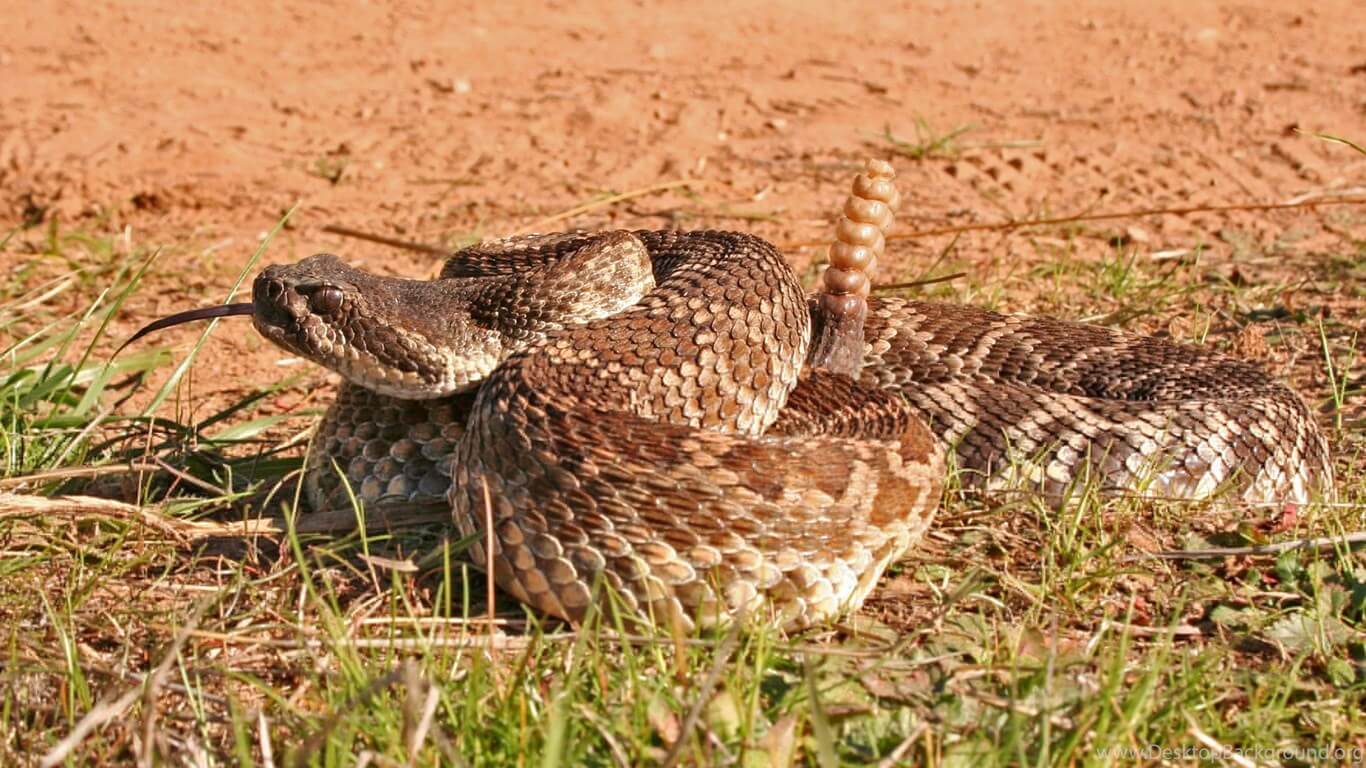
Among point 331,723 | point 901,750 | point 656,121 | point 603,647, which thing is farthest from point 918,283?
point 331,723

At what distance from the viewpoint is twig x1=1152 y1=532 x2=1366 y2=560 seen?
13.0 feet

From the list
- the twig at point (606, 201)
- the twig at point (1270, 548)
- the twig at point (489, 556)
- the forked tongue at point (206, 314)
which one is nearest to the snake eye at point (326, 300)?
the forked tongue at point (206, 314)

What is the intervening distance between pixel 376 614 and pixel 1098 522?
2.01 m

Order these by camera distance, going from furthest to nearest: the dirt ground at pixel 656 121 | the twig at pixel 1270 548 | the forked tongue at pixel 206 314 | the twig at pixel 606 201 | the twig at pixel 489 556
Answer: the dirt ground at pixel 656 121 < the twig at pixel 606 201 < the forked tongue at pixel 206 314 < the twig at pixel 1270 548 < the twig at pixel 489 556

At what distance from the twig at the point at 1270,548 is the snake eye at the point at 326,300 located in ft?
8.17

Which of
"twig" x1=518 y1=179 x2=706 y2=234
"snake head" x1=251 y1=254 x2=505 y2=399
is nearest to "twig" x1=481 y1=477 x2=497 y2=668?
"snake head" x1=251 y1=254 x2=505 y2=399

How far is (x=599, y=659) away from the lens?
10.8 feet

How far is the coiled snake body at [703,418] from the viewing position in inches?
140

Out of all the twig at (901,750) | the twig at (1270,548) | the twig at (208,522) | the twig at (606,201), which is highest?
the twig at (1270,548)

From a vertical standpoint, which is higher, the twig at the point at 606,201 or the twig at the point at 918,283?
the twig at the point at 918,283

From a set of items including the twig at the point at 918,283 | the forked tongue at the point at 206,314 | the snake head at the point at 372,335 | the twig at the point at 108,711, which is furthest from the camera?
the twig at the point at 918,283

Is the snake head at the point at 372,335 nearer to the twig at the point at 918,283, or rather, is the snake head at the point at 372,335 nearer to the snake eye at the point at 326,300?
the snake eye at the point at 326,300

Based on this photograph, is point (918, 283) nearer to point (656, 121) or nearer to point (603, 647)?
point (603, 647)

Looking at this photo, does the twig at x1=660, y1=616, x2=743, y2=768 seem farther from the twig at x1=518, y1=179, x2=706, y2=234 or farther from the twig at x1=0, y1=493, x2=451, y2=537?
the twig at x1=518, y1=179, x2=706, y2=234
